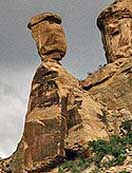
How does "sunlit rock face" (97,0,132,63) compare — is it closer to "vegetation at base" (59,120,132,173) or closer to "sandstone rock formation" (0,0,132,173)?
"sandstone rock formation" (0,0,132,173)

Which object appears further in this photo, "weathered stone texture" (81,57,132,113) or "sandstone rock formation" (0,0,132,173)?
"weathered stone texture" (81,57,132,113)

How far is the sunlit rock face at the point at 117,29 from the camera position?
57656 mm

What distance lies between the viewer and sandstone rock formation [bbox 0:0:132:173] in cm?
4806

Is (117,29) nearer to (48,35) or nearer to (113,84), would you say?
(48,35)

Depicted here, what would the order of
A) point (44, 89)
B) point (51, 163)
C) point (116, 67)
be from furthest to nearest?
point (116, 67), point (44, 89), point (51, 163)

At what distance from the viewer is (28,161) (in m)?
49.4

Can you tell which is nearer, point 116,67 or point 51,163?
point 51,163

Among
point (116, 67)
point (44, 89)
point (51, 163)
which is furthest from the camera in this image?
point (116, 67)

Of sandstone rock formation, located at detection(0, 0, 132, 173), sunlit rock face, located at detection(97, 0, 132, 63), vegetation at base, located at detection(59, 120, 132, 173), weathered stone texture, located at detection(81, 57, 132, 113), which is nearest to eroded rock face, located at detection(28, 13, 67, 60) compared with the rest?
sandstone rock formation, located at detection(0, 0, 132, 173)

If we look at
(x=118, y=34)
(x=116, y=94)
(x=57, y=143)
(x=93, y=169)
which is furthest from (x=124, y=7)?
(x=93, y=169)

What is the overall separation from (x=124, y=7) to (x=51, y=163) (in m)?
17.3

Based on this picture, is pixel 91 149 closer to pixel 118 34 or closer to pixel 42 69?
pixel 42 69

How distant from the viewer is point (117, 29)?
58.5 meters

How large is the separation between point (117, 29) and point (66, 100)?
1112 centimetres
